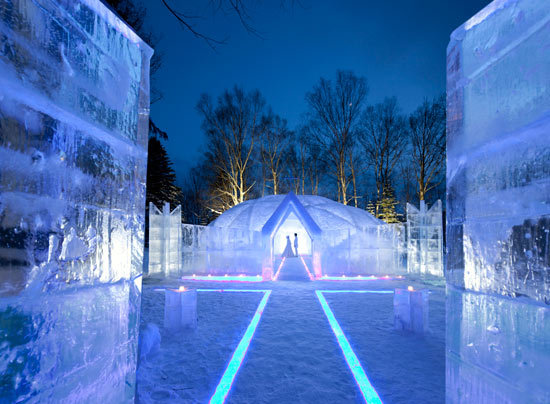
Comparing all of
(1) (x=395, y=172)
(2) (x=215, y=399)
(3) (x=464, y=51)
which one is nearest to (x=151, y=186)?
(1) (x=395, y=172)

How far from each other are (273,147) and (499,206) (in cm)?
2138

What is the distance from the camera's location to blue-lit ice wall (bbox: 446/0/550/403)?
3.73 feet

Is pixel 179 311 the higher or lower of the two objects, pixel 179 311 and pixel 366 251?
the lower

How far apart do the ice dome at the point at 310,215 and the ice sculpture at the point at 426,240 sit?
330 cm

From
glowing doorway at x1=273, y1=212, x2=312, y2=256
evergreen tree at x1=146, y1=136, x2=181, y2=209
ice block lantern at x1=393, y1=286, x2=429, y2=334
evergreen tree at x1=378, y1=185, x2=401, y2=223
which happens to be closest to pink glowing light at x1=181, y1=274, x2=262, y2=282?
ice block lantern at x1=393, y1=286, x2=429, y2=334

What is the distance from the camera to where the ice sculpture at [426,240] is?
9711 millimetres

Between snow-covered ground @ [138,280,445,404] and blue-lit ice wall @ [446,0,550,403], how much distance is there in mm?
1631

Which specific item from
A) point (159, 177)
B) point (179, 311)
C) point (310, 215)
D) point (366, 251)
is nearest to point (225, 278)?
point (310, 215)

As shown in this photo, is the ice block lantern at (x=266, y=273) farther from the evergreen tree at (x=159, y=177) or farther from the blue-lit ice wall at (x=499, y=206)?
the evergreen tree at (x=159, y=177)

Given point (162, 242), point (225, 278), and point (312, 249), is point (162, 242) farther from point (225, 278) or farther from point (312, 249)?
point (312, 249)

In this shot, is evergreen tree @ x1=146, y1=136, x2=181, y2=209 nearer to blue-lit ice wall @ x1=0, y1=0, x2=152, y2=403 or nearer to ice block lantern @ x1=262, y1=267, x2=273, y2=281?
ice block lantern @ x1=262, y1=267, x2=273, y2=281

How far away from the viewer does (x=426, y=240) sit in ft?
32.3

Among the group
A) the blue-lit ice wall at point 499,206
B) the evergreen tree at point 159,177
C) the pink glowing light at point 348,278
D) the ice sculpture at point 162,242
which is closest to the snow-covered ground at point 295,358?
the blue-lit ice wall at point 499,206

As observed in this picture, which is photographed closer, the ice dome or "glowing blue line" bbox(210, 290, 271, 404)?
"glowing blue line" bbox(210, 290, 271, 404)
